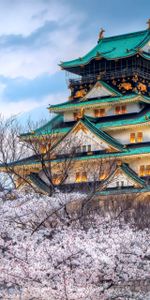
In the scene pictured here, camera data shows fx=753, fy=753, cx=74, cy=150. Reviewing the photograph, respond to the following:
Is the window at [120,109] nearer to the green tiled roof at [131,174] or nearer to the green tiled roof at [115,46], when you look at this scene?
the green tiled roof at [115,46]

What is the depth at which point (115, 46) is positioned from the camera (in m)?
71.6

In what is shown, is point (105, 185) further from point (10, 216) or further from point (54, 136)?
point (10, 216)

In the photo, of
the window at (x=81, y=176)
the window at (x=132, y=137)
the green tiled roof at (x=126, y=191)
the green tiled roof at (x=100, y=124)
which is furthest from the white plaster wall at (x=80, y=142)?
the green tiled roof at (x=126, y=191)

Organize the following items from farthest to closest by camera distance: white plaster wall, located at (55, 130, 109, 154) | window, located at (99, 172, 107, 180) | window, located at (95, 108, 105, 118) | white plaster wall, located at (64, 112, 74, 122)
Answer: white plaster wall, located at (64, 112, 74, 122) < window, located at (95, 108, 105, 118) < white plaster wall, located at (55, 130, 109, 154) < window, located at (99, 172, 107, 180)

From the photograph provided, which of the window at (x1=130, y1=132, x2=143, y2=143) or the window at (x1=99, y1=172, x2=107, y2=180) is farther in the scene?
the window at (x1=130, y1=132, x2=143, y2=143)

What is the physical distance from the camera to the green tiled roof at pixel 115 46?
68625 millimetres

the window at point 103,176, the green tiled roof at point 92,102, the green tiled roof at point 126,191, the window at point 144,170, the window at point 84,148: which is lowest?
the green tiled roof at point 126,191

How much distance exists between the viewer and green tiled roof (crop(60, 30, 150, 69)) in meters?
68.6

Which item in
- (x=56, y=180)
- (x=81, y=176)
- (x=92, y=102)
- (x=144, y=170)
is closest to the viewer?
(x=56, y=180)

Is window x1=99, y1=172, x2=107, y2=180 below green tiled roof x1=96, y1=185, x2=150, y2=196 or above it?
above

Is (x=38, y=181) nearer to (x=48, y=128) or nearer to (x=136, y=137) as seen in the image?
(x=48, y=128)

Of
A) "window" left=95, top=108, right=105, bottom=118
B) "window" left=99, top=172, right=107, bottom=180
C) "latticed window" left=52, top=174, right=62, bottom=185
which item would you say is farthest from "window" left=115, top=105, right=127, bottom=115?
"latticed window" left=52, top=174, right=62, bottom=185

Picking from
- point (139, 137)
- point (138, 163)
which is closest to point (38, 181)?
point (138, 163)

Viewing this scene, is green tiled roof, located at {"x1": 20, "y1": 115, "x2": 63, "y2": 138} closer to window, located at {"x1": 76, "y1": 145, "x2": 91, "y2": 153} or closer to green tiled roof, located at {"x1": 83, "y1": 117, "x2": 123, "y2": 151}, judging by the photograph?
window, located at {"x1": 76, "y1": 145, "x2": 91, "y2": 153}
